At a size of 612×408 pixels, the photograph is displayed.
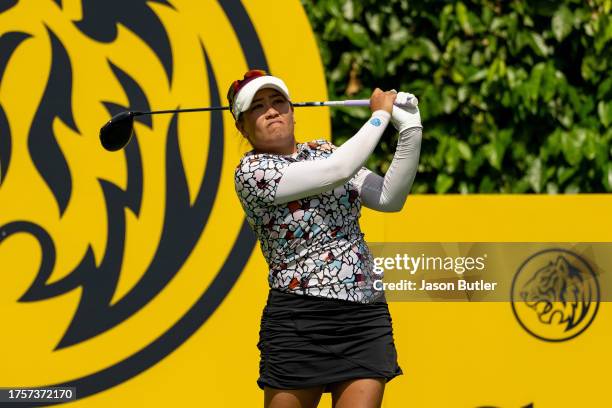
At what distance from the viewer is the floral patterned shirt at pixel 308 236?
2691mm

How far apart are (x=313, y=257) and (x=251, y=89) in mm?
468

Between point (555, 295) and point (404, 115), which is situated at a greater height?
point (404, 115)

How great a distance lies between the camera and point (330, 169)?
2.58 meters

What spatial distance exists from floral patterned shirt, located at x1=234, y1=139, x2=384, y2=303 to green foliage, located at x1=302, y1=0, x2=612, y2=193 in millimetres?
1634

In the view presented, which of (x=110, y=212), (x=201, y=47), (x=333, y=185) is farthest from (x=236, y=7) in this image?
(x=333, y=185)

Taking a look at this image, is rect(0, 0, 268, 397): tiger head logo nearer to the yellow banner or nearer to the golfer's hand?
the yellow banner

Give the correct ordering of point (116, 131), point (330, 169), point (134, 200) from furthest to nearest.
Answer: point (134, 200) < point (116, 131) < point (330, 169)

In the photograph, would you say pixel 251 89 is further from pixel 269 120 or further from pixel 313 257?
pixel 313 257

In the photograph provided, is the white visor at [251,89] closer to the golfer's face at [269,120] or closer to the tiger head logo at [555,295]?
the golfer's face at [269,120]

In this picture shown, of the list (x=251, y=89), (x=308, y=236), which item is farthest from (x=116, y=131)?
(x=308, y=236)

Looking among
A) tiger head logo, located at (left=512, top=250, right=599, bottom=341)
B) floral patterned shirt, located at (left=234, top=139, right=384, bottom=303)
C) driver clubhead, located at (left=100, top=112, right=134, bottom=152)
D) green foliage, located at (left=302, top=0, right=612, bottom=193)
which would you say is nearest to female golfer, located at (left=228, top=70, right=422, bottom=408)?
floral patterned shirt, located at (left=234, top=139, right=384, bottom=303)

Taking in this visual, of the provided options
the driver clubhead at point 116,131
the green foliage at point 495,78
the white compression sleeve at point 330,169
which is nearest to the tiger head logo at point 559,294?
the green foliage at point 495,78

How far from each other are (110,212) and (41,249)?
284mm

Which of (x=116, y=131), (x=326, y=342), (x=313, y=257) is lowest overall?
(x=326, y=342)
